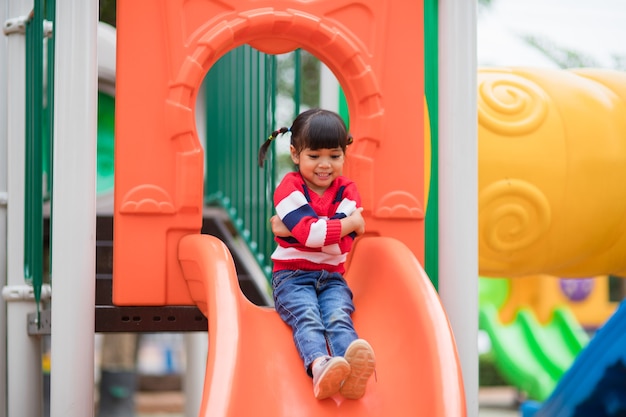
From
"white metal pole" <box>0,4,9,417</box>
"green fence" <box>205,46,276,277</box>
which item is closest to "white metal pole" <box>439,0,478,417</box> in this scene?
"green fence" <box>205,46,276,277</box>

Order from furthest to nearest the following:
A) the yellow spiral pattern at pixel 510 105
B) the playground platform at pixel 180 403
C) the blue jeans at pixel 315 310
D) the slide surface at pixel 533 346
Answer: the playground platform at pixel 180 403 < the slide surface at pixel 533 346 < the yellow spiral pattern at pixel 510 105 < the blue jeans at pixel 315 310

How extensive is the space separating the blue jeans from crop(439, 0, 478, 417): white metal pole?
49cm

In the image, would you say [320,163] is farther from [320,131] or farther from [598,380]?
[598,380]

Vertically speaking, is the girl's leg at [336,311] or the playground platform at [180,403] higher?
the girl's leg at [336,311]

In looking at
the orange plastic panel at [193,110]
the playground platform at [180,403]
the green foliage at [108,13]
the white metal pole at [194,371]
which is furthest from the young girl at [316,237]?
the playground platform at [180,403]

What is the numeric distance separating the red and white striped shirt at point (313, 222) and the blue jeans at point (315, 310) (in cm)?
5

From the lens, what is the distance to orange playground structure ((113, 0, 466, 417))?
8.73 feet

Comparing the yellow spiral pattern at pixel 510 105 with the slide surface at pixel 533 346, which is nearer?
the yellow spiral pattern at pixel 510 105

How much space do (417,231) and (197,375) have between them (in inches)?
120

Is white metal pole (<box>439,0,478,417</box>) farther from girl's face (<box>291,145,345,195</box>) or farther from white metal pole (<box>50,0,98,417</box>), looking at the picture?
white metal pole (<box>50,0,98,417</box>)

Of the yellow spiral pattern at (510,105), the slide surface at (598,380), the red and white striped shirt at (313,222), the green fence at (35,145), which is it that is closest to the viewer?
the red and white striped shirt at (313,222)

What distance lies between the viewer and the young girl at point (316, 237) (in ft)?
9.27

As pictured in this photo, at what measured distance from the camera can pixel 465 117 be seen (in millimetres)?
3330

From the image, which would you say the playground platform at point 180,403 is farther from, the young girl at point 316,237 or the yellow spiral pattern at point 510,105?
the young girl at point 316,237
